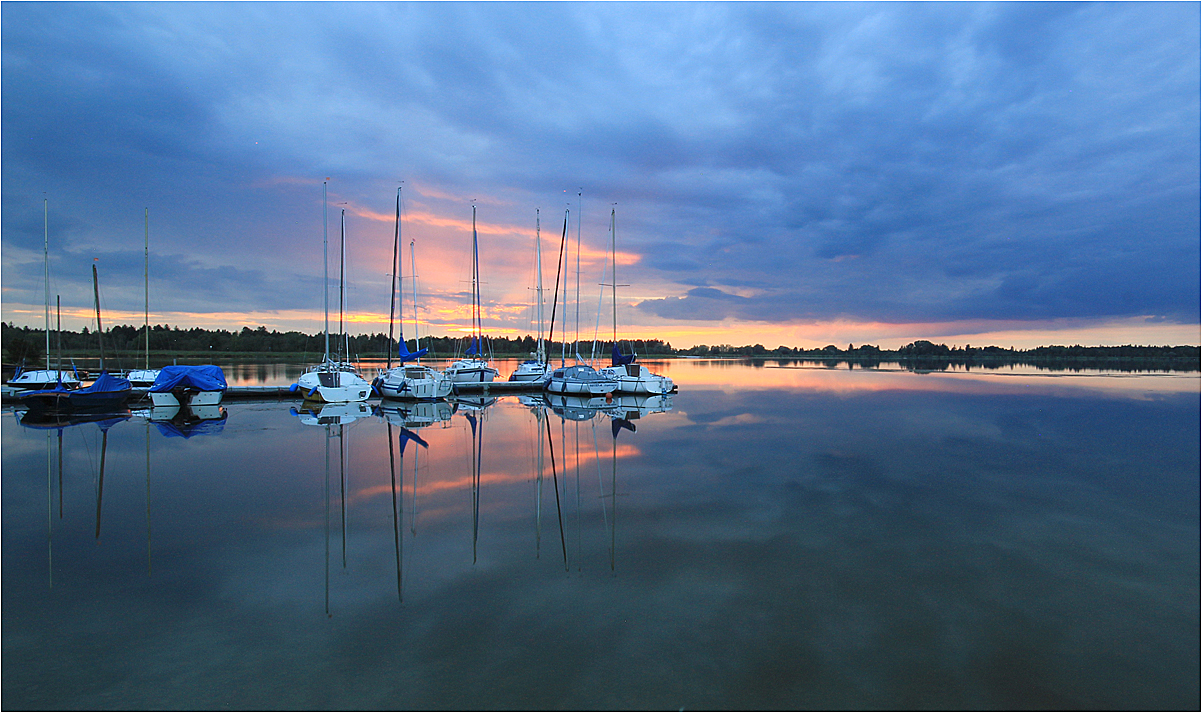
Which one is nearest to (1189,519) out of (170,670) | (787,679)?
(787,679)

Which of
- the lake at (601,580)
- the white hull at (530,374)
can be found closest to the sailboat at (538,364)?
the white hull at (530,374)

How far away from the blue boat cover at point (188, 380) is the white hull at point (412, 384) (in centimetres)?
894

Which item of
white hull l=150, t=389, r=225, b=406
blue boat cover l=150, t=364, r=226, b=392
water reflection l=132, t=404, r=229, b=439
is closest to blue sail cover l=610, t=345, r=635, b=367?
water reflection l=132, t=404, r=229, b=439

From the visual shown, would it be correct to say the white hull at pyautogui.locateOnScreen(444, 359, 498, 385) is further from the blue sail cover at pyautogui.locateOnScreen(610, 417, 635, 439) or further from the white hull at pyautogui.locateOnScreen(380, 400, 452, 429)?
the blue sail cover at pyautogui.locateOnScreen(610, 417, 635, 439)

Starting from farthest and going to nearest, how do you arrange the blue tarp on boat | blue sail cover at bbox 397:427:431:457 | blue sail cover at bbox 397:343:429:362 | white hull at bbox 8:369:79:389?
blue sail cover at bbox 397:343:429:362 < white hull at bbox 8:369:79:389 < the blue tarp on boat < blue sail cover at bbox 397:427:431:457

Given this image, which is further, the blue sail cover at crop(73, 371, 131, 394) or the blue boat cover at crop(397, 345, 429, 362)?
the blue boat cover at crop(397, 345, 429, 362)

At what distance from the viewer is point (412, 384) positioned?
3431cm

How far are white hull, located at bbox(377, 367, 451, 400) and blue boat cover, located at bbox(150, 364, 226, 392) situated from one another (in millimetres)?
8942

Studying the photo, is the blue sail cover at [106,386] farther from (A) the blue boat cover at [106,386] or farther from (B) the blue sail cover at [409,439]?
(B) the blue sail cover at [409,439]

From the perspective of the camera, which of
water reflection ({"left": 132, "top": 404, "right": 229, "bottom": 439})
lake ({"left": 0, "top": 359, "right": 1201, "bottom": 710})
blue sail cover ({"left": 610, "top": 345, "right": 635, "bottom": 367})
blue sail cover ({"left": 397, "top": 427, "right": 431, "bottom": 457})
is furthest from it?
blue sail cover ({"left": 610, "top": 345, "right": 635, "bottom": 367})

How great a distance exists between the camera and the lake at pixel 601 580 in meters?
5.09

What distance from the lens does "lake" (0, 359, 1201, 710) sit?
5090 millimetres

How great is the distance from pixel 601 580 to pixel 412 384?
29493 mm

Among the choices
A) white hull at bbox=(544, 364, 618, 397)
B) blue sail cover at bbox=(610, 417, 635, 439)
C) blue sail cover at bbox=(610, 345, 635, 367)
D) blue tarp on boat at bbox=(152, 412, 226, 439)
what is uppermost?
blue sail cover at bbox=(610, 345, 635, 367)
